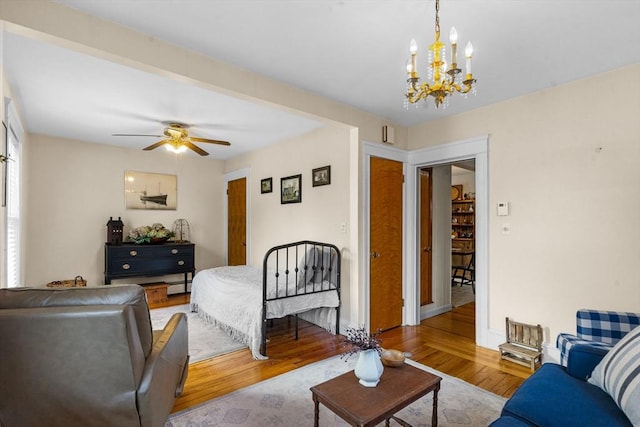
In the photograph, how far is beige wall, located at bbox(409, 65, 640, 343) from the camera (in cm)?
245

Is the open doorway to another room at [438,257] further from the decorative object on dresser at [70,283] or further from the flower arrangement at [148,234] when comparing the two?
the decorative object on dresser at [70,283]

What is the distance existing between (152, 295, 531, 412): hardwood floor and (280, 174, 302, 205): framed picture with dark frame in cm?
161

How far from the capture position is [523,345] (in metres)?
2.91

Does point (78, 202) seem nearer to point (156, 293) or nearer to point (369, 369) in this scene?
point (156, 293)

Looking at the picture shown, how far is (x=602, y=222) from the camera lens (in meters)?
2.54

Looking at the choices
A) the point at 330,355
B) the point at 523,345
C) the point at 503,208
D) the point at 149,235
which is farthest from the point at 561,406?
the point at 149,235

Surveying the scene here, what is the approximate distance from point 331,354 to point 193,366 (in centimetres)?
121

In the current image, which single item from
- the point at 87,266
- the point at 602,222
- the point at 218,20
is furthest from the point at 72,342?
the point at 87,266

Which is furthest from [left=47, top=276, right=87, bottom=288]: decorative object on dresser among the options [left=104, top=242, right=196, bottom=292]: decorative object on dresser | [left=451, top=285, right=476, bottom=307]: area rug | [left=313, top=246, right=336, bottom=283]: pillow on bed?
[left=451, top=285, right=476, bottom=307]: area rug

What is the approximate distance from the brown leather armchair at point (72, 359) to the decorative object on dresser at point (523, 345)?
2838 millimetres

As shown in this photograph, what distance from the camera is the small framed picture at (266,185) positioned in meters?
4.91

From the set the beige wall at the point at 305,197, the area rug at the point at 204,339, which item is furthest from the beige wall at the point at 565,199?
the area rug at the point at 204,339

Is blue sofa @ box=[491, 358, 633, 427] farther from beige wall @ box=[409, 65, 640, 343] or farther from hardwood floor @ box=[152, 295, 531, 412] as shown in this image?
beige wall @ box=[409, 65, 640, 343]

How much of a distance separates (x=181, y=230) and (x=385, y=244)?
373 centimetres
